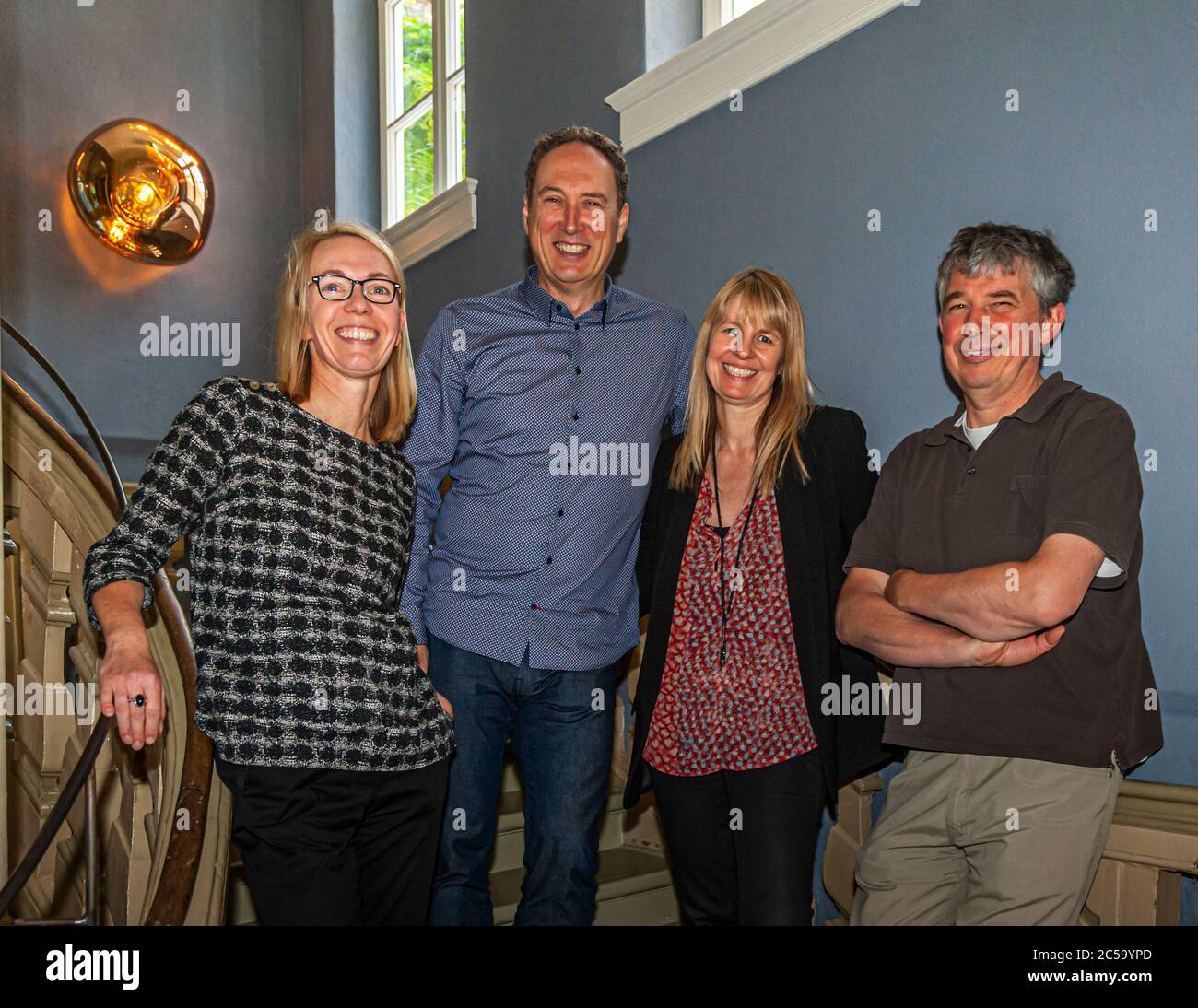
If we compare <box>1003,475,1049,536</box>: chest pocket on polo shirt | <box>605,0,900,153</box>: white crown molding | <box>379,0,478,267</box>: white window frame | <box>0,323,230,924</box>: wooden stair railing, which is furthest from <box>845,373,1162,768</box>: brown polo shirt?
<box>379,0,478,267</box>: white window frame

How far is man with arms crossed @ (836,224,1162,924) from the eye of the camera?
172cm

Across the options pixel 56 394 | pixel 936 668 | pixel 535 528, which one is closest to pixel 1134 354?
pixel 936 668

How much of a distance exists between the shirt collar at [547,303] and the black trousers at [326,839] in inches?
44.3

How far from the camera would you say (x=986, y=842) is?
1797 mm

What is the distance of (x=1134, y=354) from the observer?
197cm

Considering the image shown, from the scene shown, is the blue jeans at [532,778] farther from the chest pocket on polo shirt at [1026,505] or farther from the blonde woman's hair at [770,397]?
the chest pocket on polo shirt at [1026,505]

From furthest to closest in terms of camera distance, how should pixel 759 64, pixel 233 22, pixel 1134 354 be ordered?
pixel 233 22 < pixel 759 64 < pixel 1134 354

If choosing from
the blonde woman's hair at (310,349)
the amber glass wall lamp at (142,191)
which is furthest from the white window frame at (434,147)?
the blonde woman's hair at (310,349)

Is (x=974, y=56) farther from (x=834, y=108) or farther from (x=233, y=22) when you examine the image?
(x=233, y=22)

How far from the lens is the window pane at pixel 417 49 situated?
5.70 meters

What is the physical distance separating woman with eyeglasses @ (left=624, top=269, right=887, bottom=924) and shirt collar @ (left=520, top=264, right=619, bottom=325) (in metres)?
0.27

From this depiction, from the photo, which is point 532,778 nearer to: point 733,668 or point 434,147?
point 733,668

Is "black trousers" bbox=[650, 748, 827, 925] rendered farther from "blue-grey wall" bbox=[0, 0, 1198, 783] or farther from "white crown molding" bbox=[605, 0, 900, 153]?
"white crown molding" bbox=[605, 0, 900, 153]

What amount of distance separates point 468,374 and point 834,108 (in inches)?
46.9
